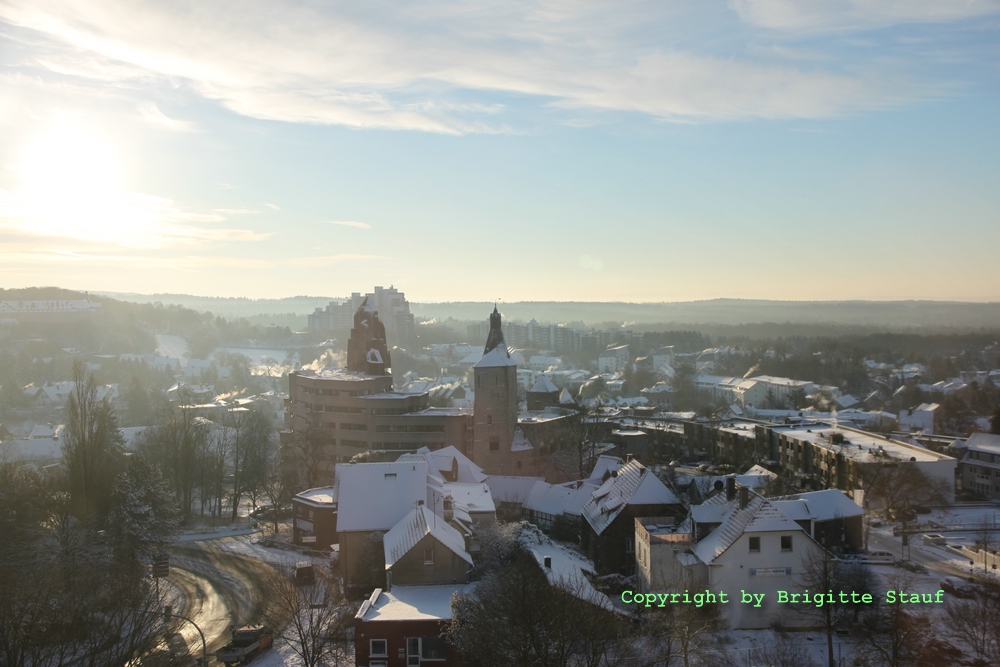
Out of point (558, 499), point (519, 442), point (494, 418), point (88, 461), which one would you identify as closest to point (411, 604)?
point (558, 499)

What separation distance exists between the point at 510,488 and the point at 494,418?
6.16m

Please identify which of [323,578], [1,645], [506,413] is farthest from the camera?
[506,413]

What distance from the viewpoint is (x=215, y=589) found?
89.9 feet

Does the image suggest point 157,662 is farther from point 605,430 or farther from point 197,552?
point 605,430

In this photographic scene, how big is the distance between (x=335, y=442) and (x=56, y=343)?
88627 millimetres

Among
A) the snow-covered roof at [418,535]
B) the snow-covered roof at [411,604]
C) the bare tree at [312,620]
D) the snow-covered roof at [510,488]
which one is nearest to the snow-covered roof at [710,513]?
the snow-covered roof at [418,535]

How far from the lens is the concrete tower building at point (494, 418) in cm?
4144

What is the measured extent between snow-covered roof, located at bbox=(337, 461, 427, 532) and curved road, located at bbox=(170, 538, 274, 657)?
169 inches

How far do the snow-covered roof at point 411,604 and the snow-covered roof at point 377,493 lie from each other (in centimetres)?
476

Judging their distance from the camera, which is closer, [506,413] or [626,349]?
[506,413]

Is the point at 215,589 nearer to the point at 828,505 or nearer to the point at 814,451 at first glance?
the point at 828,505

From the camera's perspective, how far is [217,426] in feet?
210

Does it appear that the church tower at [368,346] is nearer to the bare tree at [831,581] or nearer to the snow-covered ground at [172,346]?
the bare tree at [831,581]

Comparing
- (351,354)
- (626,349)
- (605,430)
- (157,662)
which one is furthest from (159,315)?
(157,662)
